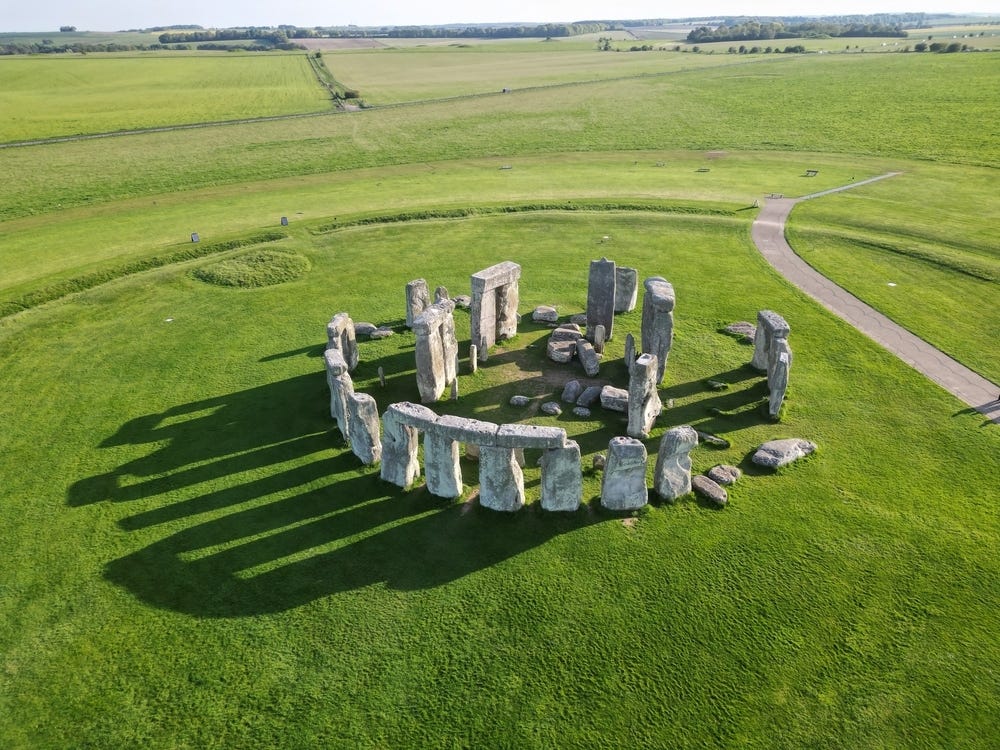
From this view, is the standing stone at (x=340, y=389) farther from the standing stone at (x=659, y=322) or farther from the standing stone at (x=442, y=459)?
the standing stone at (x=659, y=322)

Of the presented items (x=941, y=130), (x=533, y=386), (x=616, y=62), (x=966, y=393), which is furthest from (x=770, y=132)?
(x=616, y=62)

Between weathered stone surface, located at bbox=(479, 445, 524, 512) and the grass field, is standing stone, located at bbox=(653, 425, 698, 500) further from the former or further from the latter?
weathered stone surface, located at bbox=(479, 445, 524, 512)

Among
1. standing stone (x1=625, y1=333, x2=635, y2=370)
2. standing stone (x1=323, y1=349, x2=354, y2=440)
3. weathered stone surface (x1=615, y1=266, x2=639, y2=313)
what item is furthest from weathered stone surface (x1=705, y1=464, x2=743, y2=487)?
weathered stone surface (x1=615, y1=266, x2=639, y2=313)

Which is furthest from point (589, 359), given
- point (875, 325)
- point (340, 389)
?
point (875, 325)

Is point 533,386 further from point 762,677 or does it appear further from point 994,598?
point 994,598

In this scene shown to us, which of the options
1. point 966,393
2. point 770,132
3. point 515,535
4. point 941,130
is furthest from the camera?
point 770,132

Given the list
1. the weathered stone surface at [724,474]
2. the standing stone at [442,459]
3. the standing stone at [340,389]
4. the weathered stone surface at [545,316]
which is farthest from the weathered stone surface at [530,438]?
the weathered stone surface at [545,316]

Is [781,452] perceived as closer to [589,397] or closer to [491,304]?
[589,397]
